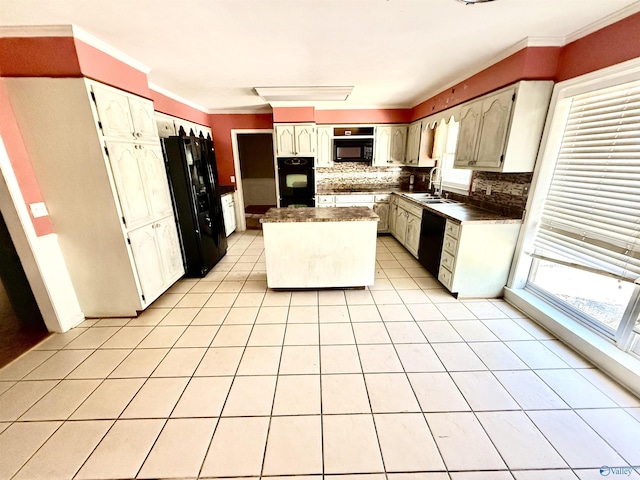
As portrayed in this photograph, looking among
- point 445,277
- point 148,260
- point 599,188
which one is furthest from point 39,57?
point 599,188

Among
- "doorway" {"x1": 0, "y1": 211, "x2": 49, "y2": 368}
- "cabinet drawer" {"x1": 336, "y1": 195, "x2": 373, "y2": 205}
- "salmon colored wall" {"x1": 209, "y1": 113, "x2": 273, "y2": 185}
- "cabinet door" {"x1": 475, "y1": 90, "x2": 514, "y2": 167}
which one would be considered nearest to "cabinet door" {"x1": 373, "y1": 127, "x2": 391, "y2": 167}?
"cabinet drawer" {"x1": 336, "y1": 195, "x2": 373, "y2": 205}

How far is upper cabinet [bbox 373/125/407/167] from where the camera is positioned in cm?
491

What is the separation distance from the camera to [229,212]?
16.9 ft

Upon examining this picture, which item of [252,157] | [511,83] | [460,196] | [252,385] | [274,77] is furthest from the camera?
[252,157]

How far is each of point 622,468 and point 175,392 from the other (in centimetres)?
254

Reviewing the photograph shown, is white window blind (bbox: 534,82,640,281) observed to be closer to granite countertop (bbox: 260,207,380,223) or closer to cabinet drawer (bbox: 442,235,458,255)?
cabinet drawer (bbox: 442,235,458,255)

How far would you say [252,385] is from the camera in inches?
69.6

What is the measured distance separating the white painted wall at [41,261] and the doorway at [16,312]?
0.10 metres

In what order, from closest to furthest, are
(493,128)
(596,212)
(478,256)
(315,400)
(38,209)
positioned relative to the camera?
(315,400), (596,212), (38,209), (493,128), (478,256)

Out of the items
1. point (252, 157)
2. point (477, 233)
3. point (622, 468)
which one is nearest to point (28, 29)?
point (477, 233)

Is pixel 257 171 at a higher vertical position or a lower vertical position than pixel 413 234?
higher

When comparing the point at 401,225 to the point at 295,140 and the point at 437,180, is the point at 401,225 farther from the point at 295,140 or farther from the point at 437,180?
the point at 295,140

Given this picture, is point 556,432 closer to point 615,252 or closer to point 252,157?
point 615,252

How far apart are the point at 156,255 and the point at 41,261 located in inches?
33.4
